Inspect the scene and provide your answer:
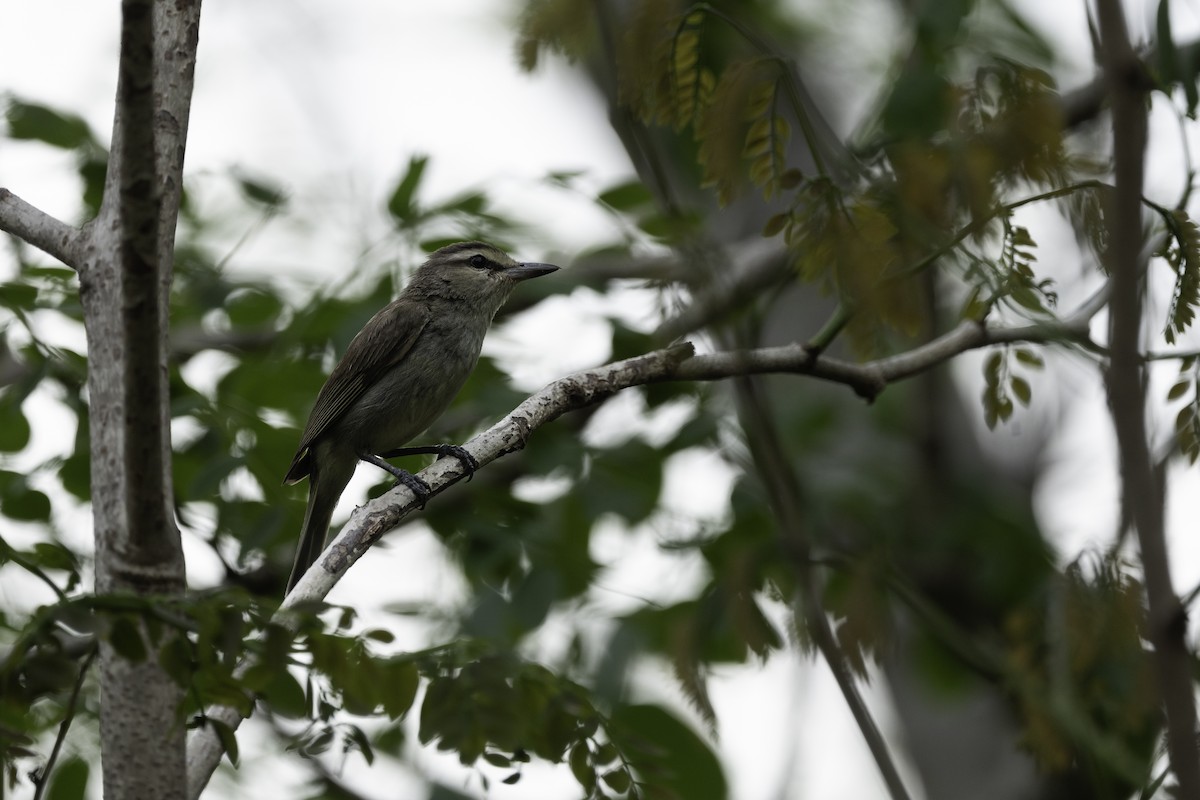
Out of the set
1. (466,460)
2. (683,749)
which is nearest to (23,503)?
(466,460)

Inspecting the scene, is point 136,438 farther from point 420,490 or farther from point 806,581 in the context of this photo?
point 806,581

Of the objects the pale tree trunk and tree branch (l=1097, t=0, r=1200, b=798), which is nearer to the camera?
tree branch (l=1097, t=0, r=1200, b=798)

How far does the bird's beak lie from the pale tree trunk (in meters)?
2.87

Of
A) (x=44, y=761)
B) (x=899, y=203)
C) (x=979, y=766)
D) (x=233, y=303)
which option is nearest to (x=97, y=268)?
(x=44, y=761)

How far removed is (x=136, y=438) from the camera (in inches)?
93.0

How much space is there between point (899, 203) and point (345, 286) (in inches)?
120

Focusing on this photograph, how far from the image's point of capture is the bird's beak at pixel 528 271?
18.6 ft

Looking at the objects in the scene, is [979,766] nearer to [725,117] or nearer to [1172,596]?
[725,117]

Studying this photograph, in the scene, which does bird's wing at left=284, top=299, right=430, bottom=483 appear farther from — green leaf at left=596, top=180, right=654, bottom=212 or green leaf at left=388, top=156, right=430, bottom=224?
green leaf at left=596, top=180, right=654, bottom=212


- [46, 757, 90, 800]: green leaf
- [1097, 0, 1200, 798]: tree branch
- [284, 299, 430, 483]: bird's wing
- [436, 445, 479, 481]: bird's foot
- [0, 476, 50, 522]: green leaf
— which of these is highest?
[284, 299, 430, 483]: bird's wing

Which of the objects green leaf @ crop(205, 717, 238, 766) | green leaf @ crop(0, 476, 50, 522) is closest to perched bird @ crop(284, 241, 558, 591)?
green leaf @ crop(0, 476, 50, 522)

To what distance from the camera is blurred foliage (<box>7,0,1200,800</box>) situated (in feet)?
8.86

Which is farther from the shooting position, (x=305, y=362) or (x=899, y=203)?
(x=305, y=362)

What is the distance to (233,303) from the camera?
5.73 metres
